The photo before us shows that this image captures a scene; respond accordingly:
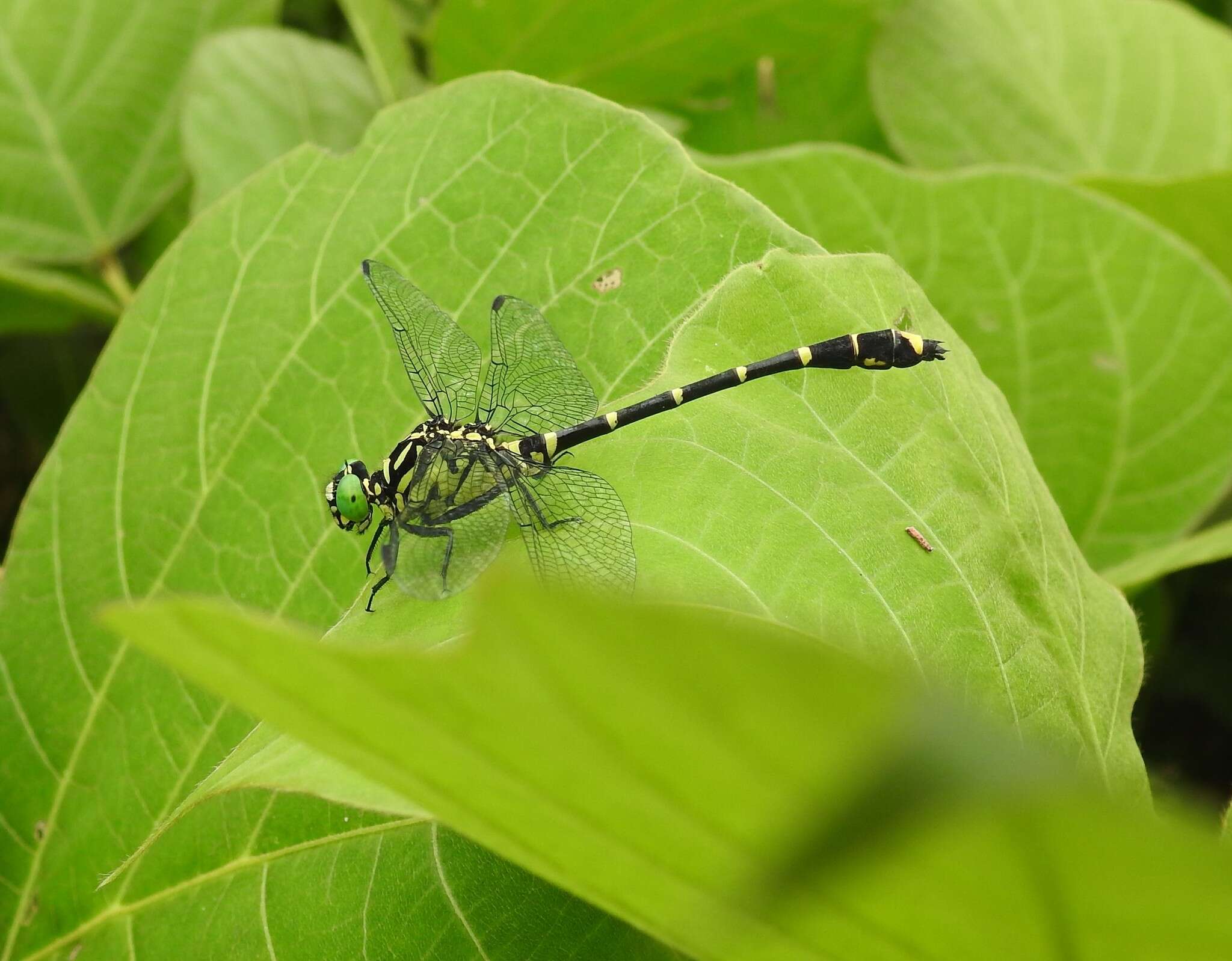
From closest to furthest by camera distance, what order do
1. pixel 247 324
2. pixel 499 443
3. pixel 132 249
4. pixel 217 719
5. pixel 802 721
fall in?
pixel 802 721 → pixel 217 719 → pixel 247 324 → pixel 499 443 → pixel 132 249

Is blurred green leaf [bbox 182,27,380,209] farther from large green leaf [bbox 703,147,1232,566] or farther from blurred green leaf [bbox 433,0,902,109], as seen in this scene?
large green leaf [bbox 703,147,1232,566]

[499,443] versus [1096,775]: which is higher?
[1096,775]

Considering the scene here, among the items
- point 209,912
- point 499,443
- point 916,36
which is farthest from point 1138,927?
point 916,36

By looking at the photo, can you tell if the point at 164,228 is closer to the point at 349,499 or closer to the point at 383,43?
the point at 383,43

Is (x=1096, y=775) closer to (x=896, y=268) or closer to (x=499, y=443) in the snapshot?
(x=896, y=268)

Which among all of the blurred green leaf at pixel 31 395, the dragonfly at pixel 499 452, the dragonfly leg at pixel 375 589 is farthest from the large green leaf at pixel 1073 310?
the blurred green leaf at pixel 31 395

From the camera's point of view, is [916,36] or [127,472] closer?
[127,472]

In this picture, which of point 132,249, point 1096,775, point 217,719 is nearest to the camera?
point 1096,775

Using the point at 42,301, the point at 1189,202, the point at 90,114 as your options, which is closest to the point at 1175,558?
the point at 1189,202
